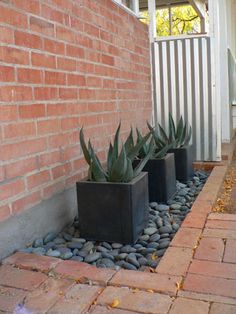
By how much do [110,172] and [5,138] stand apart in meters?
0.68

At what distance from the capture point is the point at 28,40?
223 centimetres

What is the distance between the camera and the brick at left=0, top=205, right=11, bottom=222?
1987 mm

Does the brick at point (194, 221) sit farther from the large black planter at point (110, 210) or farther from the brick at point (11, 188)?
the brick at point (11, 188)

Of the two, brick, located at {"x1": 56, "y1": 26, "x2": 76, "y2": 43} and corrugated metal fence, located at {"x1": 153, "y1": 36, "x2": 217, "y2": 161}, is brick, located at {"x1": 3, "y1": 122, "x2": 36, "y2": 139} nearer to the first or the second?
brick, located at {"x1": 56, "y1": 26, "x2": 76, "y2": 43}

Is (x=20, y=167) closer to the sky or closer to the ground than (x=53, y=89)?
closer to the ground

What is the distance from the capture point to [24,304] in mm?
1544

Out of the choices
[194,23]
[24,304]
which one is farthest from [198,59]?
[194,23]

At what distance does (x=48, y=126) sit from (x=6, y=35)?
62 cm

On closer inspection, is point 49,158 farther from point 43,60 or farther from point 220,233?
point 220,233

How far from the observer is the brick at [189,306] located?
146cm

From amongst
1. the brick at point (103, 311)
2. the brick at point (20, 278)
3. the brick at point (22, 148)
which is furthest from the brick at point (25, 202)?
the brick at point (103, 311)

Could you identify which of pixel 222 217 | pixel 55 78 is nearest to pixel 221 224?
pixel 222 217

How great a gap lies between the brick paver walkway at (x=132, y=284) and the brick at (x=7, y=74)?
3.04ft

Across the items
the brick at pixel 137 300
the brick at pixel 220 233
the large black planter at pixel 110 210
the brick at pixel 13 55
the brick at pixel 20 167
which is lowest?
the brick at pixel 137 300
